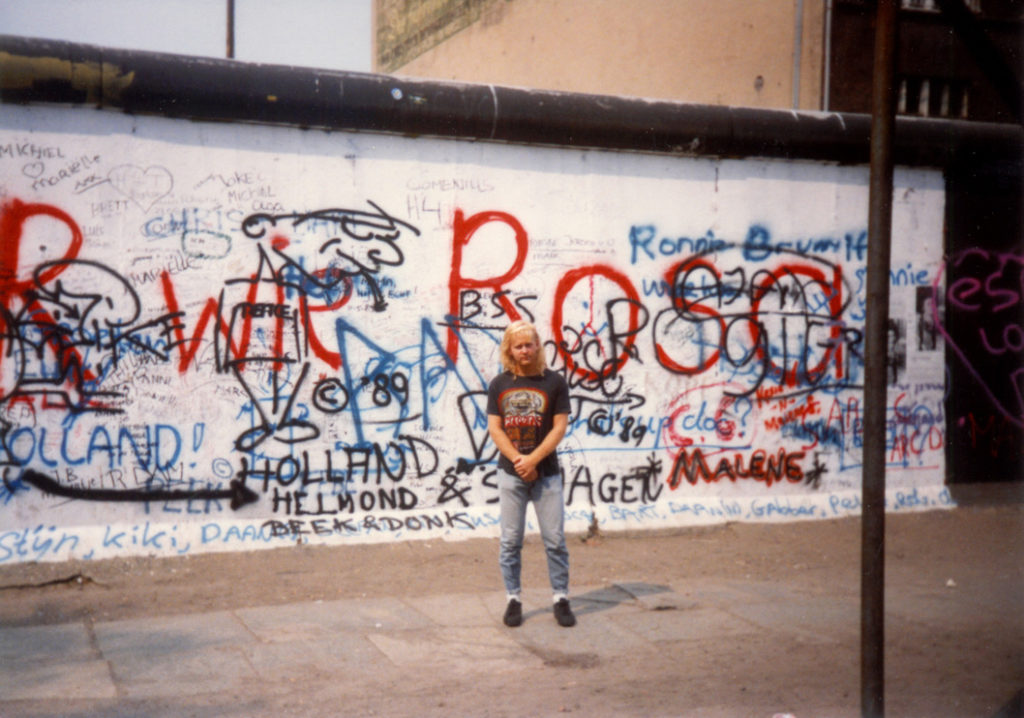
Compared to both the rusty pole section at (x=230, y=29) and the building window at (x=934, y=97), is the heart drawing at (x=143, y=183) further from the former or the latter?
the building window at (x=934, y=97)

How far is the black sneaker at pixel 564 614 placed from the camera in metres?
6.20

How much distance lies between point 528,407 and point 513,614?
1.25 metres

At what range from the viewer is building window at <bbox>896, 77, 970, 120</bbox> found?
54.4ft

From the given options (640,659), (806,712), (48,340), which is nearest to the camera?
(806,712)

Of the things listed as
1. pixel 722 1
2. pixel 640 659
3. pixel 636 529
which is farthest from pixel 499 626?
pixel 722 1

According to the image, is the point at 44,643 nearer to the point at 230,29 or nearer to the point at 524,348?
the point at 524,348

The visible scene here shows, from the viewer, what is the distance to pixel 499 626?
20.4ft

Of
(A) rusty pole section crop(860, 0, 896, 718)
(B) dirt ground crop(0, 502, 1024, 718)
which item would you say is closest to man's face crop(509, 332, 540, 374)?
(B) dirt ground crop(0, 502, 1024, 718)

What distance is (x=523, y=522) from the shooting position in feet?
20.5

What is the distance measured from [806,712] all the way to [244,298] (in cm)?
485

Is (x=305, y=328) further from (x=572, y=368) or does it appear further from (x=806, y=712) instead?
(x=806, y=712)

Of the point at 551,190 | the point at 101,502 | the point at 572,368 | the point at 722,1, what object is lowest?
the point at 101,502

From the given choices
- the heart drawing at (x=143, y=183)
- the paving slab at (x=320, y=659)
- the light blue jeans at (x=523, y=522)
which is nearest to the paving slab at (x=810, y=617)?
the light blue jeans at (x=523, y=522)

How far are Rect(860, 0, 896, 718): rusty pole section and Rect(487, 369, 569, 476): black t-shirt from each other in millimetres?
2416
